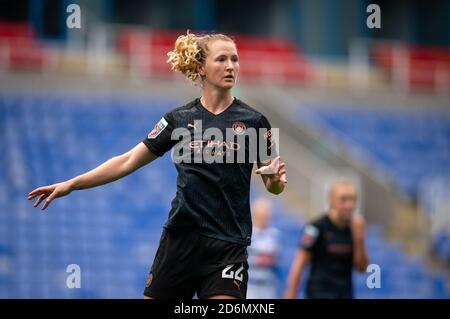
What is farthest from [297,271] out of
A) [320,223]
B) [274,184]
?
[274,184]

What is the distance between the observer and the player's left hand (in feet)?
16.2

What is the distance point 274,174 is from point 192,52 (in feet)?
2.98

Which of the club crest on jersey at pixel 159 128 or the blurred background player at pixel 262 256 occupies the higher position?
the club crest on jersey at pixel 159 128

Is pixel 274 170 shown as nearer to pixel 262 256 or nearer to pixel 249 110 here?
pixel 249 110

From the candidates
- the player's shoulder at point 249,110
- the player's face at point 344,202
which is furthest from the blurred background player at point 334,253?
the player's shoulder at point 249,110

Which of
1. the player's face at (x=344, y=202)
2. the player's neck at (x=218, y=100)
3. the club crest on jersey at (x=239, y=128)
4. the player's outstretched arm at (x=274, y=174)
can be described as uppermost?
the player's neck at (x=218, y=100)

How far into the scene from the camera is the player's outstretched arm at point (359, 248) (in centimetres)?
759

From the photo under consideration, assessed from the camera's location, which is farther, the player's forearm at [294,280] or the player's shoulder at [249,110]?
the player's forearm at [294,280]

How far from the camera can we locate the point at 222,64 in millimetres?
5152

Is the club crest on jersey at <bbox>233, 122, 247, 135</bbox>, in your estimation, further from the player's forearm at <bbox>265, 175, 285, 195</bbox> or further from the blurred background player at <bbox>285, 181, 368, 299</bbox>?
the blurred background player at <bbox>285, 181, 368, 299</bbox>

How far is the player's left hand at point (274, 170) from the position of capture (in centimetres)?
493

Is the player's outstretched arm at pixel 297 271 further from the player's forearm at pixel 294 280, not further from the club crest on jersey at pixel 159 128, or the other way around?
the club crest on jersey at pixel 159 128

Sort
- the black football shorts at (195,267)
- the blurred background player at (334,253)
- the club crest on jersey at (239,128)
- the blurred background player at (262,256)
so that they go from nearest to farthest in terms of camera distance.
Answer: the black football shorts at (195,267)
the club crest on jersey at (239,128)
the blurred background player at (334,253)
the blurred background player at (262,256)

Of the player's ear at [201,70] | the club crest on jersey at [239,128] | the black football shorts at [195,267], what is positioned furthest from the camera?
the player's ear at [201,70]
